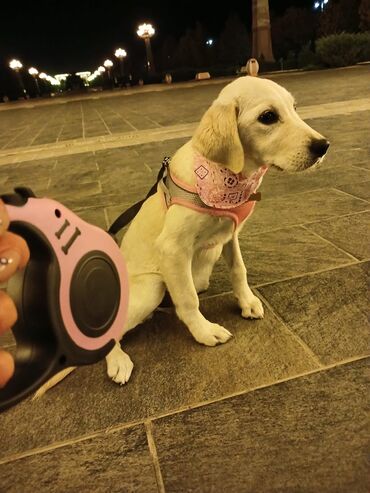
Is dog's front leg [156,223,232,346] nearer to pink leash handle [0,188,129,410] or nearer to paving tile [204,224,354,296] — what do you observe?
paving tile [204,224,354,296]

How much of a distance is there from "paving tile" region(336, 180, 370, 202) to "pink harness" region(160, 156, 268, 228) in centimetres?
219

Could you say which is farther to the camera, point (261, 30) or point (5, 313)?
point (261, 30)

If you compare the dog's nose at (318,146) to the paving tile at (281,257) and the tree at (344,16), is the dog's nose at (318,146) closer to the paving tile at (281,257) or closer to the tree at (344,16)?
the paving tile at (281,257)

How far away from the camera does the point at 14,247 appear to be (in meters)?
0.89

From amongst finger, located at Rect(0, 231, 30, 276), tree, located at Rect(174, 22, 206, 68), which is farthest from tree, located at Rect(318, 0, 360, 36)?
finger, located at Rect(0, 231, 30, 276)

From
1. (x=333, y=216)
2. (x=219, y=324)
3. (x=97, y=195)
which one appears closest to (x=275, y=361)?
(x=219, y=324)

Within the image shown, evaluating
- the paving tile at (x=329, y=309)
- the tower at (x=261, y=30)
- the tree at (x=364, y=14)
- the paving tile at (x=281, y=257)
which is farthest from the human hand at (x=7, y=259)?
the tree at (x=364, y=14)

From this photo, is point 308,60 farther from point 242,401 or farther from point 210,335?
point 242,401

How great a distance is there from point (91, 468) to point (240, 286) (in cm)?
124

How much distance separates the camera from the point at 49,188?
17.7 ft

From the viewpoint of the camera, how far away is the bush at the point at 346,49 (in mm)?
23484

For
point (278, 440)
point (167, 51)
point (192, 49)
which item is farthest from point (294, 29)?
point (278, 440)

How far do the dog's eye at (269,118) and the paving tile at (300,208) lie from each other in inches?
66.1

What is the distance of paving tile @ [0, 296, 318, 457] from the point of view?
5.98ft
